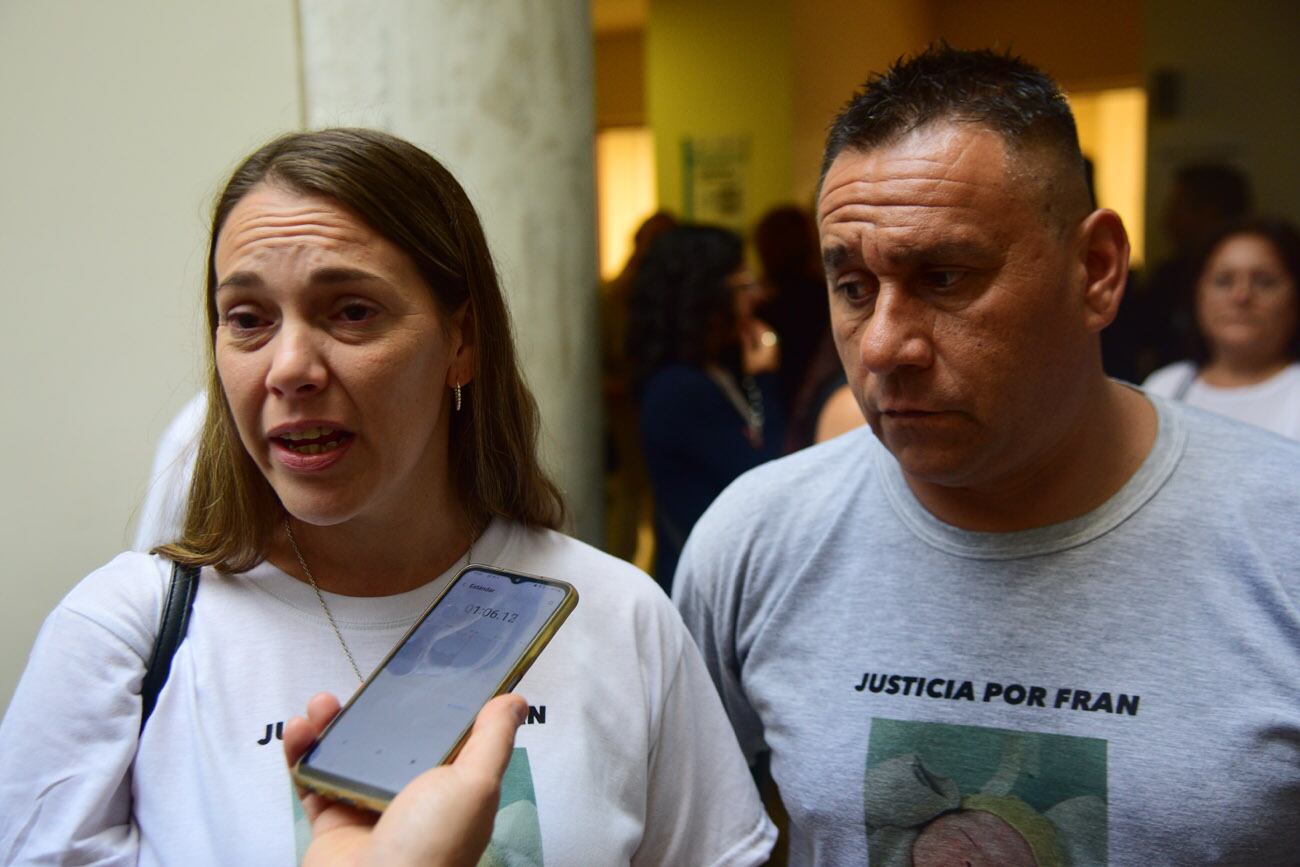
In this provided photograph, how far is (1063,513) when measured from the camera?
196 cm

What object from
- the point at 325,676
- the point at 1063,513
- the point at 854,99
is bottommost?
the point at 325,676

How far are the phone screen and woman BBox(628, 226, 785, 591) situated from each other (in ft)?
7.37

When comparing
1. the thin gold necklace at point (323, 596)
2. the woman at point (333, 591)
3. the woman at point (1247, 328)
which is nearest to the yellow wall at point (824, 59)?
the woman at point (1247, 328)

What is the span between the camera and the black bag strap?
1.61 meters

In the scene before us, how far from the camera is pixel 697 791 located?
1834 mm

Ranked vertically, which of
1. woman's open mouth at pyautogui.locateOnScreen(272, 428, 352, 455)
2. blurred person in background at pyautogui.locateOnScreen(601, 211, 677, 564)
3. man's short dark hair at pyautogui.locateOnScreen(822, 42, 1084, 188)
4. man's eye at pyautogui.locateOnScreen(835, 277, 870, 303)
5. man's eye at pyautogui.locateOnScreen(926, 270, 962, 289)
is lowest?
blurred person in background at pyautogui.locateOnScreen(601, 211, 677, 564)

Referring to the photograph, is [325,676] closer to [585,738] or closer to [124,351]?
[585,738]

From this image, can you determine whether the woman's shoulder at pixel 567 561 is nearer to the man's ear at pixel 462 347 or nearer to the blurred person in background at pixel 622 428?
the man's ear at pixel 462 347

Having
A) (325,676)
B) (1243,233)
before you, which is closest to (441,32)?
(325,676)

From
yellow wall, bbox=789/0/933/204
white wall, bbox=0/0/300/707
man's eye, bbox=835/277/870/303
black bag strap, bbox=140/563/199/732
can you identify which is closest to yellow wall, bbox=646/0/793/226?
yellow wall, bbox=789/0/933/204

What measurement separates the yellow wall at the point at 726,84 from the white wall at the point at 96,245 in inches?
209

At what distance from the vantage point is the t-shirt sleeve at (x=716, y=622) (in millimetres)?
2176

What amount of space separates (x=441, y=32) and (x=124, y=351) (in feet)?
3.80

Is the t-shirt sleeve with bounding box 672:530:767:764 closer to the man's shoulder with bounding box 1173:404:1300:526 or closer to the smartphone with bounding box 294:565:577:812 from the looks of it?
the smartphone with bounding box 294:565:577:812
